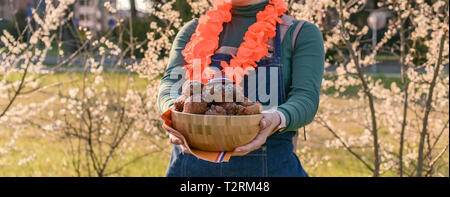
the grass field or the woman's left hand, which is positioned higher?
the woman's left hand

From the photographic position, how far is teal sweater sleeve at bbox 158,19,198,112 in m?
1.88

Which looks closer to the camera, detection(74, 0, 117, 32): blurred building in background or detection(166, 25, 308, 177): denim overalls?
detection(166, 25, 308, 177): denim overalls

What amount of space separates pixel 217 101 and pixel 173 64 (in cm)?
64

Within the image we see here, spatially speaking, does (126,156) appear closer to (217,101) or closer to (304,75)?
(304,75)

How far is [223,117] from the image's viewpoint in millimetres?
1399

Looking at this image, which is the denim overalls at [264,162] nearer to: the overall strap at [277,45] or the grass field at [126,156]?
the overall strap at [277,45]

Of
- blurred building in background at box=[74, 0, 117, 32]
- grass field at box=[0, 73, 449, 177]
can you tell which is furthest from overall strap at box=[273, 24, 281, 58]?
blurred building in background at box=[74, 0, 117, 32]

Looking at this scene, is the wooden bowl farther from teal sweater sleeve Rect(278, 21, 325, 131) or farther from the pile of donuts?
teal sweater sleeve Rect(278, 21, 325, 131)

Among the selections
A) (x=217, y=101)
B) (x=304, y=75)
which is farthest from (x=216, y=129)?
(x=304, y=75)

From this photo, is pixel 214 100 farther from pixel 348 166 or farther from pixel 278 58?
pixel 348 166

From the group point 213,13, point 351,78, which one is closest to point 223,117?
point 213,13

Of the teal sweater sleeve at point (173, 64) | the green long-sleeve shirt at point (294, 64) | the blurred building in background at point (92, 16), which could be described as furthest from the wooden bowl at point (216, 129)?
the blurred building in background at point (92, 16)

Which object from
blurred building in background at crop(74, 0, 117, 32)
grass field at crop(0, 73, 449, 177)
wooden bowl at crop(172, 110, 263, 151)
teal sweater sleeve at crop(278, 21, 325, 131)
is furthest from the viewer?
blurred building in background at crop(74, 0, 117, 32)
